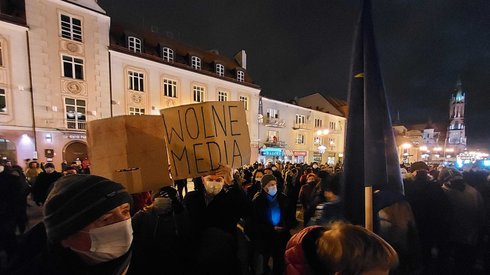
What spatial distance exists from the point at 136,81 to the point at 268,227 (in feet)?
60.5

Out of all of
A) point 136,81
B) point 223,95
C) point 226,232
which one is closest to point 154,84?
point 136,81

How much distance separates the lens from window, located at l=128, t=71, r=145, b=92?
17.8 m

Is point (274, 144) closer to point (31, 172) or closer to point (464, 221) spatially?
point (31, 172)

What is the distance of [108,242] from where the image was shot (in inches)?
51.6

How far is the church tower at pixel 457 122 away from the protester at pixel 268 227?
9680 cm

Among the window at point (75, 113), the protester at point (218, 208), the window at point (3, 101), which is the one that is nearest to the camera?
the protester at point (218, 208)

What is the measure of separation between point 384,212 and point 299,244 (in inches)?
67.0

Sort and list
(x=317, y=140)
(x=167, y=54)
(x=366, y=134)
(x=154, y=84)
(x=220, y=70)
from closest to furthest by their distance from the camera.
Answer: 1. (x=366, y=134)
2. (x=154, y=84)
3. (x=167, y=54)
4. (x=220, y=70)
5. (x=317, y=140)

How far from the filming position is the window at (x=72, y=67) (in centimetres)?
1512

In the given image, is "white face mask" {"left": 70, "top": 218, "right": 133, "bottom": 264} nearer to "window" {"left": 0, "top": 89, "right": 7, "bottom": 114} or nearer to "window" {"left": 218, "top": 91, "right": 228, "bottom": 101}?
"window" {"left": 0, "top": 89, "right": 7, "bottom": 114}

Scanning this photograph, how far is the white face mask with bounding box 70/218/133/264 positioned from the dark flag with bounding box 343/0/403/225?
184cm

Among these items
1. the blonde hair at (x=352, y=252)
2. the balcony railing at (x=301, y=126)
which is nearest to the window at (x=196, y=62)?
the balcony railing at (x=301, y=126)

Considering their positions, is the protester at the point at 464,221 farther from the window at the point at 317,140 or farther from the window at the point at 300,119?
the window at the point at 317,140

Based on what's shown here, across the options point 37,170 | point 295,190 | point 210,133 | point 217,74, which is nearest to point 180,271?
point 210,133
